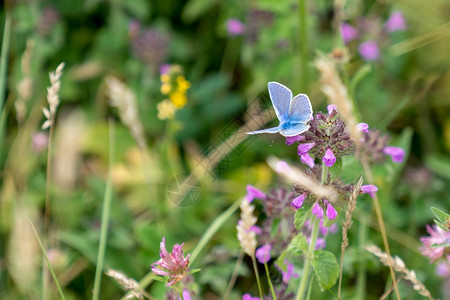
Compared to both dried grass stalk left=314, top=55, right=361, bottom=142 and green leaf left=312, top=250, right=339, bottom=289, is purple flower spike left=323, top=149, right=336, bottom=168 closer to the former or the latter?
dried grass stalk left=314, top=55, right=361, bottom=142

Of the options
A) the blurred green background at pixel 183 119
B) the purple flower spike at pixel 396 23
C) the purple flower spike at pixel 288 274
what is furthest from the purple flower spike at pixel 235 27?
the purple flower spike at pixel 288 274

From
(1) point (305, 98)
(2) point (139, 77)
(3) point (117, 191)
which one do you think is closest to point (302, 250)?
(1) point (305, 98)

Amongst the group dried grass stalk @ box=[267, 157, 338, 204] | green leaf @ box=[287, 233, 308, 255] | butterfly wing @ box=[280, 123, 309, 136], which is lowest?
green leaf @ box=[287, 233, 308, 255]

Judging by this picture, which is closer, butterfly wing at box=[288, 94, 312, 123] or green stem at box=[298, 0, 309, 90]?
butterfly wing at box=[288, 94, 312, 123]

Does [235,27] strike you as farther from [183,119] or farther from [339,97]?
[339,97]

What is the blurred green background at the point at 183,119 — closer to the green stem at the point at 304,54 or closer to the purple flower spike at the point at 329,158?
the green stem at the point at 304,54

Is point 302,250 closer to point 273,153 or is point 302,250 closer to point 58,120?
point 273,153

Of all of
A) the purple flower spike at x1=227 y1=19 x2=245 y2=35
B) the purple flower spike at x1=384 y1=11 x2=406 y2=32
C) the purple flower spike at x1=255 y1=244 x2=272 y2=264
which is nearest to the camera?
the purple flower spike at x1=255 y1=244 x2=272 y2=264

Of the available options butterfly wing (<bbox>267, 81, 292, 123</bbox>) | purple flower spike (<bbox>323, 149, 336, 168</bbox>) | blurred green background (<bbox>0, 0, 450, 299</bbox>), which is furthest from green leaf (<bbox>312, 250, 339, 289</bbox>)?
blurred green background (<bbox>0, 0, 450, 299</bbox>)
